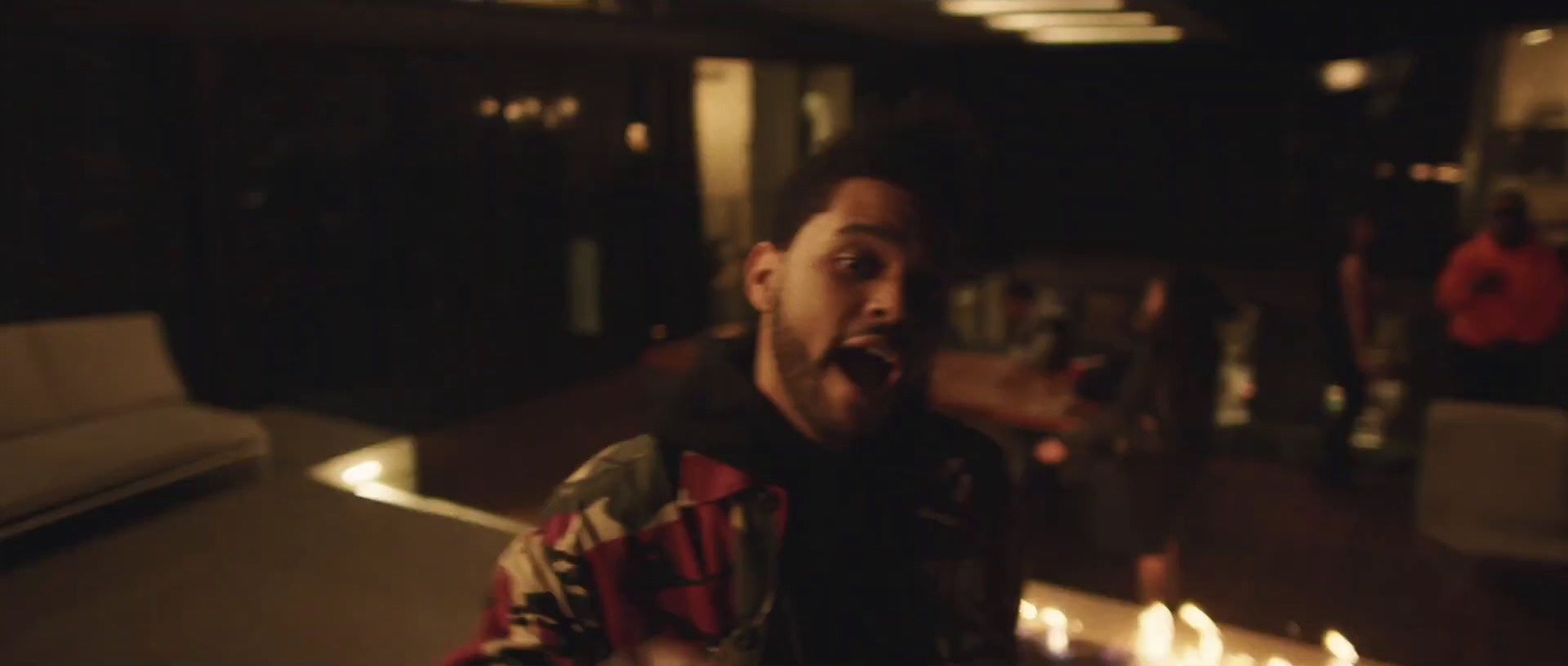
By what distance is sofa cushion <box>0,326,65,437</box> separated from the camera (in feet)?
10.0

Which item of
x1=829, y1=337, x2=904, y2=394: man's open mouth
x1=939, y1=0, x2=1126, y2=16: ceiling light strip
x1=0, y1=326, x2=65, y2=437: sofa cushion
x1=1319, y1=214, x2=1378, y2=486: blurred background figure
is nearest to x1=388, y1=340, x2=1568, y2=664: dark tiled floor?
x1=1319, y1=214, x2=1378, y2=486: blurred background figure

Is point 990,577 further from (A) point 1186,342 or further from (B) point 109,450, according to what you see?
(B) point 109,450

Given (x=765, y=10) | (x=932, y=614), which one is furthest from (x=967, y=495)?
(x=765, y=10)

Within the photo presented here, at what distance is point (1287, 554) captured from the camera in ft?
12.4

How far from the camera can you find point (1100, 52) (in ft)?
24.5

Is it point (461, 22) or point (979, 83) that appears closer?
point (461, 22)

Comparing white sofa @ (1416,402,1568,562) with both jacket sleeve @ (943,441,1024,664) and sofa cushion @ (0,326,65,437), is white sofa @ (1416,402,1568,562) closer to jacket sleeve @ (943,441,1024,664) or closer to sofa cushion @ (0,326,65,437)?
jacket sleeve @ (943,441,1024,664)

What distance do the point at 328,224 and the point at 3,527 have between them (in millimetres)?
2523

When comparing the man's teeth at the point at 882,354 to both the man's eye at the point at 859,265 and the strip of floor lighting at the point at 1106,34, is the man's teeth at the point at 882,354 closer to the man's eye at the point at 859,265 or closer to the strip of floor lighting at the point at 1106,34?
Answer: the man's eye at the point at 859,265

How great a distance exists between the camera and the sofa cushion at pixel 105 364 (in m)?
3.23

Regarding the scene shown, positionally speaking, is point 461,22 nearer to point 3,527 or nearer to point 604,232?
point 604,232

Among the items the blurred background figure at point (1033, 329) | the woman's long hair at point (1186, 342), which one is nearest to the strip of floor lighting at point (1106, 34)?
the blurred background figure at point (1033, 329)

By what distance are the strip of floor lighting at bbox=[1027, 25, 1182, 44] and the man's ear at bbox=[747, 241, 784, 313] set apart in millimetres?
5775

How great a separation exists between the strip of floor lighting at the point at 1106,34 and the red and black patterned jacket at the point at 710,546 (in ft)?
19.0
